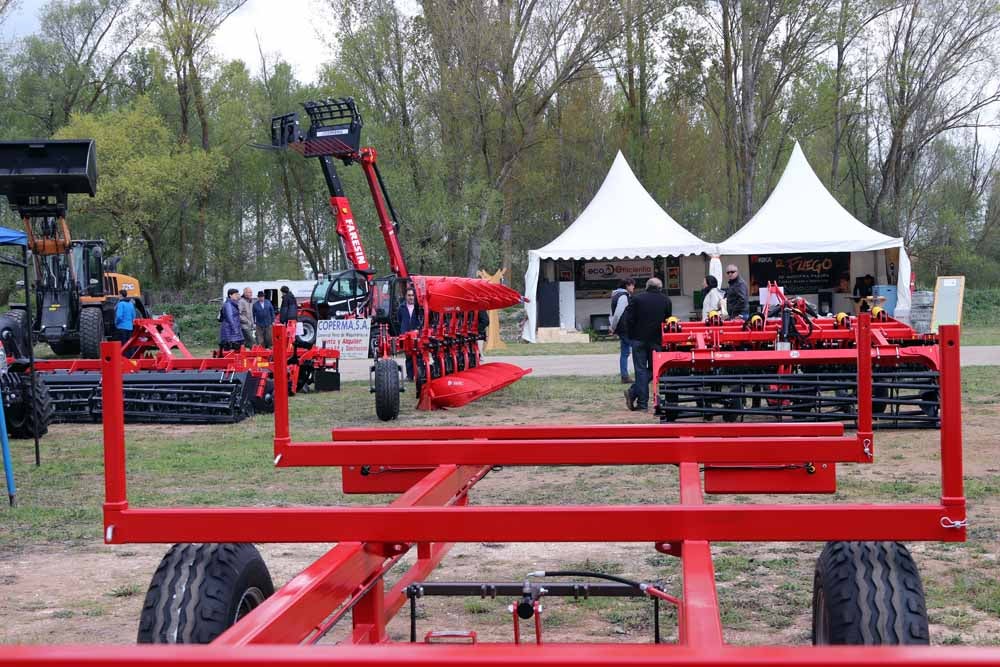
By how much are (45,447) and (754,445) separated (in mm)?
9044

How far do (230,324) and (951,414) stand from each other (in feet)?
57.8

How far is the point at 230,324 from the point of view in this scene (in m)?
19.2

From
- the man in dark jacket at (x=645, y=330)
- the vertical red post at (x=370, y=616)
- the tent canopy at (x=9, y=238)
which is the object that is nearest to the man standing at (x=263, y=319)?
the man in dark jacket at (x=645, y=330)

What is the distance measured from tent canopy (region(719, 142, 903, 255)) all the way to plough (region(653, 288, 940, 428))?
14.0 m

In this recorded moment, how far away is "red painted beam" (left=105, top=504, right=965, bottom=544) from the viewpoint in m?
2.61

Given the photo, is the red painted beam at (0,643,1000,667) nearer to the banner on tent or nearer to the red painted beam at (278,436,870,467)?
the red painted beam at (278,436,870,467)

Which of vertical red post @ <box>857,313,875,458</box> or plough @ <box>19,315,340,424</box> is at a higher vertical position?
vertical red post @ <box>857,313,875,458</box>

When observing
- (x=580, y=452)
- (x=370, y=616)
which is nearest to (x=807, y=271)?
(x=580, y=452)

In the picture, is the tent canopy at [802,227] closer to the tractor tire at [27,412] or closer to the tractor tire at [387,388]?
the tractor tire at [387,388]

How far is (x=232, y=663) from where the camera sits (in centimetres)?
152

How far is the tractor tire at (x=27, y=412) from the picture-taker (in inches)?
447

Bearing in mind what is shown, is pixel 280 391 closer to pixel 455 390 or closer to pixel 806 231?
pixel 455 390

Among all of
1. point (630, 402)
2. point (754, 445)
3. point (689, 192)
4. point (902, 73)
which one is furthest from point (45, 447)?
point (689, 192)

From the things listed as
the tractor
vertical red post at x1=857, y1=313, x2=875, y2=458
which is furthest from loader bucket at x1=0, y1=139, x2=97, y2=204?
vertical red post at x1=857, y1=313, x2=875, y2=458
